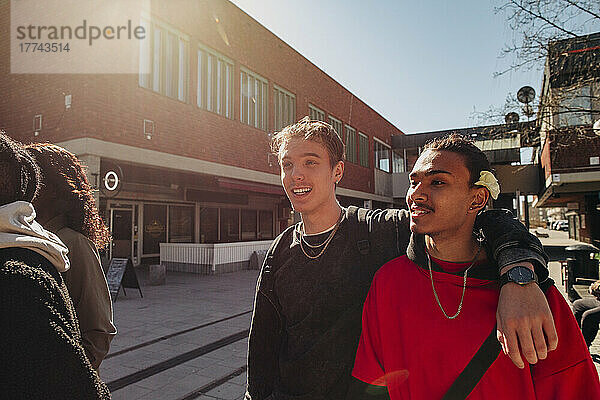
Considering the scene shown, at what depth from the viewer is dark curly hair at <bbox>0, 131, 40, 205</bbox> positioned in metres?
1.24

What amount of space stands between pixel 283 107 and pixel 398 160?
52.3 feet

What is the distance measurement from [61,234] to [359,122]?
22.6 metres

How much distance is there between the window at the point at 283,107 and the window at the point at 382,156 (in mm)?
10318

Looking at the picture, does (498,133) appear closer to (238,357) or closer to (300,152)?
(238,357)

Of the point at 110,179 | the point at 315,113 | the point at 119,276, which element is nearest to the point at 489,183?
the point at 119,276

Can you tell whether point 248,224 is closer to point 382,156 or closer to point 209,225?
point 209,225

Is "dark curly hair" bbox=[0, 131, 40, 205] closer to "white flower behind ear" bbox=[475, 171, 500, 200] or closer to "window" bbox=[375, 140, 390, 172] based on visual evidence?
"white flower behind ear" bbox=[475, 171, 500, 200]

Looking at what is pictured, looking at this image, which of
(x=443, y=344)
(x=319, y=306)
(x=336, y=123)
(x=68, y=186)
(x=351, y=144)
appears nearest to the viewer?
(x=443, y=344)

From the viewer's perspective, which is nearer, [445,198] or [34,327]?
[34,327]

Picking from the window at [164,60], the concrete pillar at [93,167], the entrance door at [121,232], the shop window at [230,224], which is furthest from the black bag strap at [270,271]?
the shop window at [230,224]

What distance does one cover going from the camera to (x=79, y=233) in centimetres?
213

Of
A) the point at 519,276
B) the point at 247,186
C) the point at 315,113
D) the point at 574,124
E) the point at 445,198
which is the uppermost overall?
the point at 315,113

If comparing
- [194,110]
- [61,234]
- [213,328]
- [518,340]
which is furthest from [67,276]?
[194,110]

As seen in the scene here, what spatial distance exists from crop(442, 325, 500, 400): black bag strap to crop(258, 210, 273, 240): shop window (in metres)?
19.0
